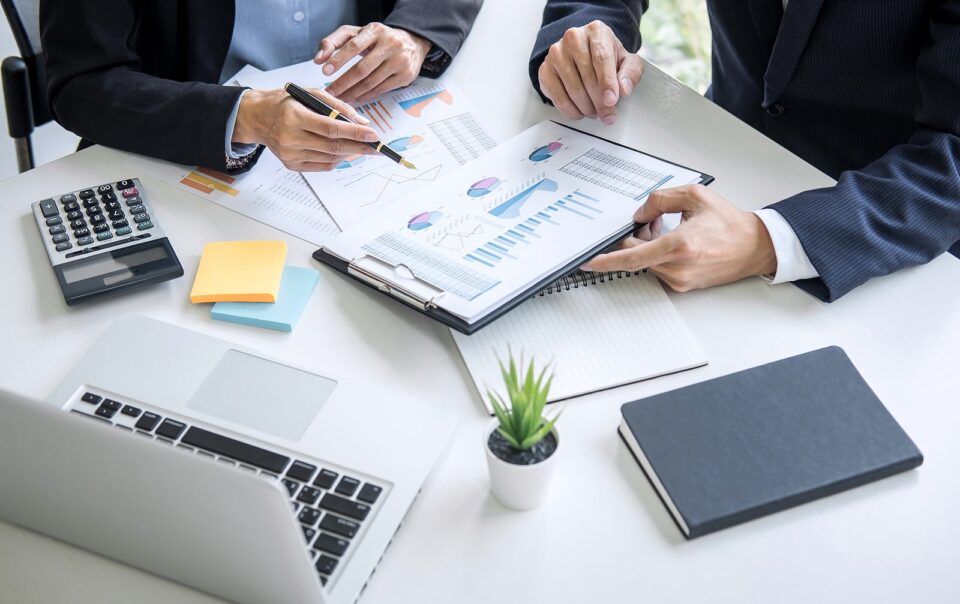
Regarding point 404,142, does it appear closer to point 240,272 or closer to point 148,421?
point 240,272

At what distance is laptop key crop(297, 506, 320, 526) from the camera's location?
2.34 feet

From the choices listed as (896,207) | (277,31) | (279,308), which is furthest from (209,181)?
(896,207)

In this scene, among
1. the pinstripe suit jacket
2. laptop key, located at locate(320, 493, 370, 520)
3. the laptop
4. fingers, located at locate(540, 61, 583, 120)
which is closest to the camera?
the laptop

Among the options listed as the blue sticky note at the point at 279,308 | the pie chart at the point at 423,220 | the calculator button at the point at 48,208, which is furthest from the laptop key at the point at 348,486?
the calculator button at the point at 48,208

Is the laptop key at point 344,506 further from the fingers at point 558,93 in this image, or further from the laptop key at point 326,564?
the fingers at point 558,93

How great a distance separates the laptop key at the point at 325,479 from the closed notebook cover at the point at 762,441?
29 cm

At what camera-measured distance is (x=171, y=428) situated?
800mm

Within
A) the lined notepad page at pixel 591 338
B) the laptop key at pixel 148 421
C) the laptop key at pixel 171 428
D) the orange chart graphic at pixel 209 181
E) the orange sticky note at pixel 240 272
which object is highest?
the orange chart graphic at pixel 209 181

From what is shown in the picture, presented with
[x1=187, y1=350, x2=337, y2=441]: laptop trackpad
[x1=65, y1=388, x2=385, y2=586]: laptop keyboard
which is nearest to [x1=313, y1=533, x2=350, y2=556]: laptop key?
[x1=65, y1=388, x2=385, y2=586]: laptop keyboard

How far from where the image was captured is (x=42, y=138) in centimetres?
210

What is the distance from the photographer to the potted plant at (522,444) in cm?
69

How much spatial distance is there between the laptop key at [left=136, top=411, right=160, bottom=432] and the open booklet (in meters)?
0.27

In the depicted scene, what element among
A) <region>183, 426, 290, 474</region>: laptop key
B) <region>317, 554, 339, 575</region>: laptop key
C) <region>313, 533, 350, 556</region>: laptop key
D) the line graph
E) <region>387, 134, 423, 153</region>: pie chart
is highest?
<region>387, 134, 423, 153</region>: pie chart

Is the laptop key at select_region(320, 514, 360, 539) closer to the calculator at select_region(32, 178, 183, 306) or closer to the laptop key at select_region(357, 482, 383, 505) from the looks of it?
the laptop key at select_region(357, 482, 383, 505)
